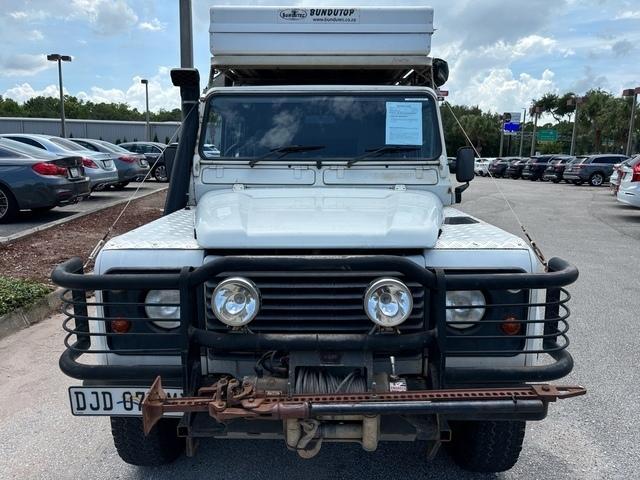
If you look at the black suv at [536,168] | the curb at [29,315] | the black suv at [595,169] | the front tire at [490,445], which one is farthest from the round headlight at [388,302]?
the black suv at [536,168]

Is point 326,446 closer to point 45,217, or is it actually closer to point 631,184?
point 45,217

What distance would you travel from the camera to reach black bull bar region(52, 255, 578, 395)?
2.46 metres

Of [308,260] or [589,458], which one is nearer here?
[308,260]

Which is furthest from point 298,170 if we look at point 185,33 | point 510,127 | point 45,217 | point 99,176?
point 510,127

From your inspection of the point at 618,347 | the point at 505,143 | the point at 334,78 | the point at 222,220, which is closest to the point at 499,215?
the point at 618,347

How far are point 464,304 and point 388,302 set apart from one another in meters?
0.43

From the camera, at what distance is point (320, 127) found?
3.96 meters

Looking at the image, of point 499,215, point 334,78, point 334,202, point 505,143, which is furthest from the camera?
point 505,143

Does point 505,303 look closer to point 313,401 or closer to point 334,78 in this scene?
point 313,401

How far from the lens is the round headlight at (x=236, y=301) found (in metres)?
2.44

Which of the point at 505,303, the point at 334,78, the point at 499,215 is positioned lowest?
the point at 499,215

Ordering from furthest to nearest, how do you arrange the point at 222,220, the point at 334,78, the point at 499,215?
the point at 499,215
the point at 334,78
the point at 222,220

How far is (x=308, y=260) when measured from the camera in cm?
245

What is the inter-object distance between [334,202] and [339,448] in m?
1.52
